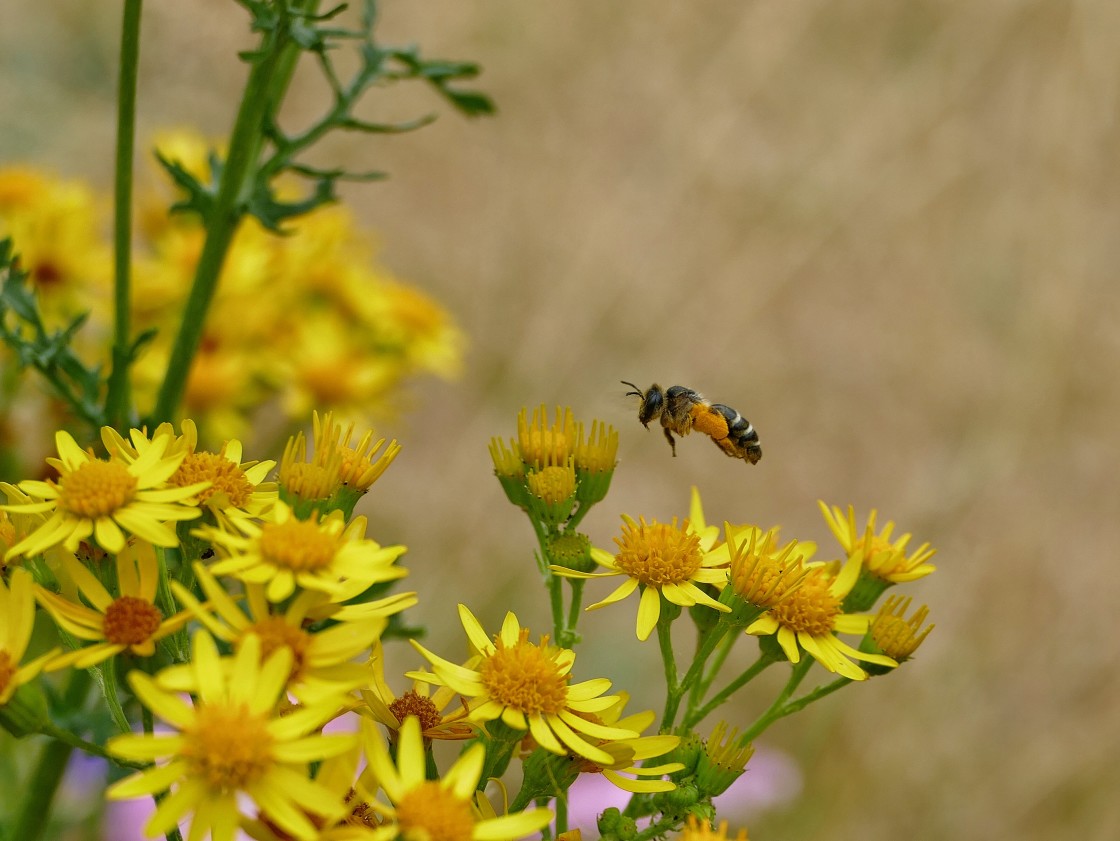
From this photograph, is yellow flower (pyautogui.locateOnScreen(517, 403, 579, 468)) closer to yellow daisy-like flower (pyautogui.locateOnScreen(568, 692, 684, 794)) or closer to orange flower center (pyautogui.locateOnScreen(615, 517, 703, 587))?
orange flower center (pyautogui.locateOnScreen(615, 517, 703, 587))

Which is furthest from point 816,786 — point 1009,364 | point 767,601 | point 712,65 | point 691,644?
point 712,65

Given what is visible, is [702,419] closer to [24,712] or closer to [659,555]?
[659,555]

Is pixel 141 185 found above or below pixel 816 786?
above

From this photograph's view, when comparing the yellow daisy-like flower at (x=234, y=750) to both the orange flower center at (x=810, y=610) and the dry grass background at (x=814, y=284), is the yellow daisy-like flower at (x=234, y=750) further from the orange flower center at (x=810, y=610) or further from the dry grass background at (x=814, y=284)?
the dry grass background at (x=814, y=284)

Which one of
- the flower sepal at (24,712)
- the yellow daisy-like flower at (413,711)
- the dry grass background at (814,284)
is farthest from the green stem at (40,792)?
the dry grass background at (814,284)

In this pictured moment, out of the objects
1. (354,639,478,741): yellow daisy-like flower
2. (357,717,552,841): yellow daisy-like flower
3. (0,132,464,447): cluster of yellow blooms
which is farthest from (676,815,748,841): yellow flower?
(0,132,464,447): cluster of yellow blooms

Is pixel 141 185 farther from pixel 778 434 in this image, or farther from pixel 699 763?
pixel 699 763
